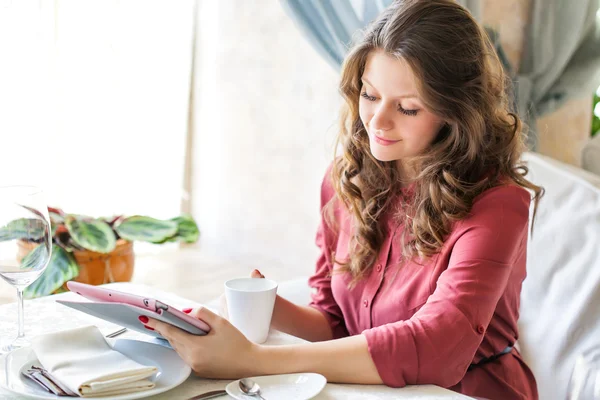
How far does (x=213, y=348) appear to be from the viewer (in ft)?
3.14

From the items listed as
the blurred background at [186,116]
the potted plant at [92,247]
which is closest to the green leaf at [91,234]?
the potted plant at [92,247]

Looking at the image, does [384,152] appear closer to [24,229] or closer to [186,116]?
[24,229]

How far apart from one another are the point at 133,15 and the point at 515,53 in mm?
1758

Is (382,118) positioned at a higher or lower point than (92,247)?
higher

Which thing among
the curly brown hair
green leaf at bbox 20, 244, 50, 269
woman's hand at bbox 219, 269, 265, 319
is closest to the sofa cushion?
the curly brown hair

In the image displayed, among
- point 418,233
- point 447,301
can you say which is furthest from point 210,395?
point 418,233

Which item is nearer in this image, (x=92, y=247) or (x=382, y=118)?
(x=382, y=118)

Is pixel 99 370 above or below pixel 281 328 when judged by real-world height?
above

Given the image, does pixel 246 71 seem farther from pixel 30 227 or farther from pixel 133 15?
pixel 30 227

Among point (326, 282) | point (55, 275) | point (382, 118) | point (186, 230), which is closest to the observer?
point (382, 118)

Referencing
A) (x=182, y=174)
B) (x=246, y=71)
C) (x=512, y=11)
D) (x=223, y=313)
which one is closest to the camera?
(x=223, y=313)

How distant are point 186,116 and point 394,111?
2.46 meters

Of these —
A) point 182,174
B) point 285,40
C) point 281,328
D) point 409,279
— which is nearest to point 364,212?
point 409,279

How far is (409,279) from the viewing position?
1.32 meters
